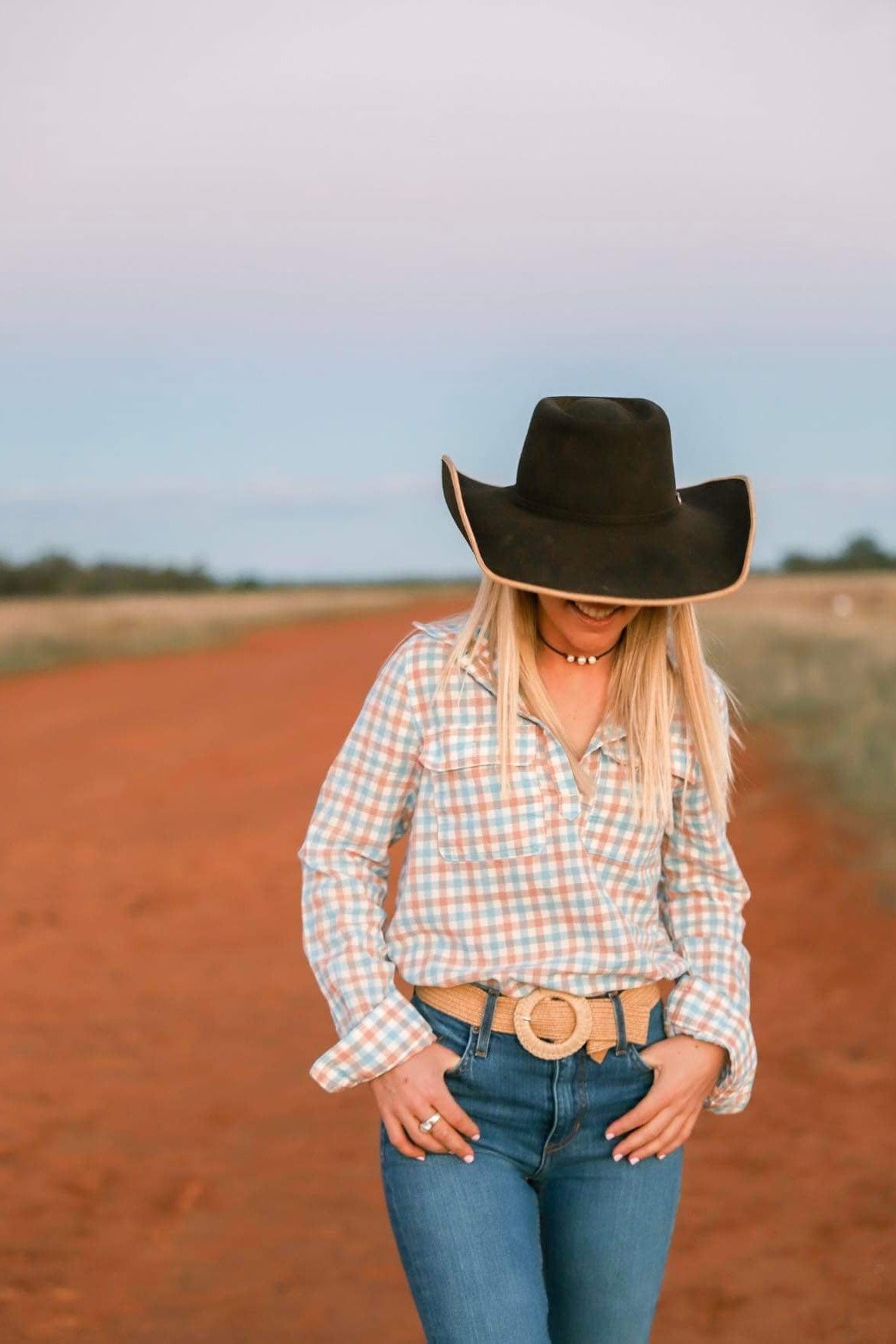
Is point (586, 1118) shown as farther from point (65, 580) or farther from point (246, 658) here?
point (65, 580)

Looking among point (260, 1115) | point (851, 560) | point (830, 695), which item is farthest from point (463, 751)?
point (851, 560)

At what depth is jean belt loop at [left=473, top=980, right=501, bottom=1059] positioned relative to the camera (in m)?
1.98

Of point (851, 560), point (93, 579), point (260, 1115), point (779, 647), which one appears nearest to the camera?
point (260, 1115)

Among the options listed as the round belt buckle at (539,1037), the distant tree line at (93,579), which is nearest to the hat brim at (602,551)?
the round belt buckle at (539,1037)

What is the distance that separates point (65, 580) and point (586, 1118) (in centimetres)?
6264

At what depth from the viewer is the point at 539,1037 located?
6.55 ft

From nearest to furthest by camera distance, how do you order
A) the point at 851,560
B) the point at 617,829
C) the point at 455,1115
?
the point at 455,1115, the point at 617,829, the point at 851,560

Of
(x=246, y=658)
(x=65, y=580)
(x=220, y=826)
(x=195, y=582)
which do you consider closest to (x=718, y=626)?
(x=246, y=658)

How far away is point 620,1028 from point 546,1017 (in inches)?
4.5

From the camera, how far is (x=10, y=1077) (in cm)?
557

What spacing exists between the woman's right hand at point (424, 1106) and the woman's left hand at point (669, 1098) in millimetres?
227

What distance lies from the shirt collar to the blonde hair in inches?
0.4

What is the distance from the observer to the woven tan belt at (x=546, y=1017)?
1.98 m

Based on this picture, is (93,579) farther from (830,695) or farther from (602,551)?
(602,551)
